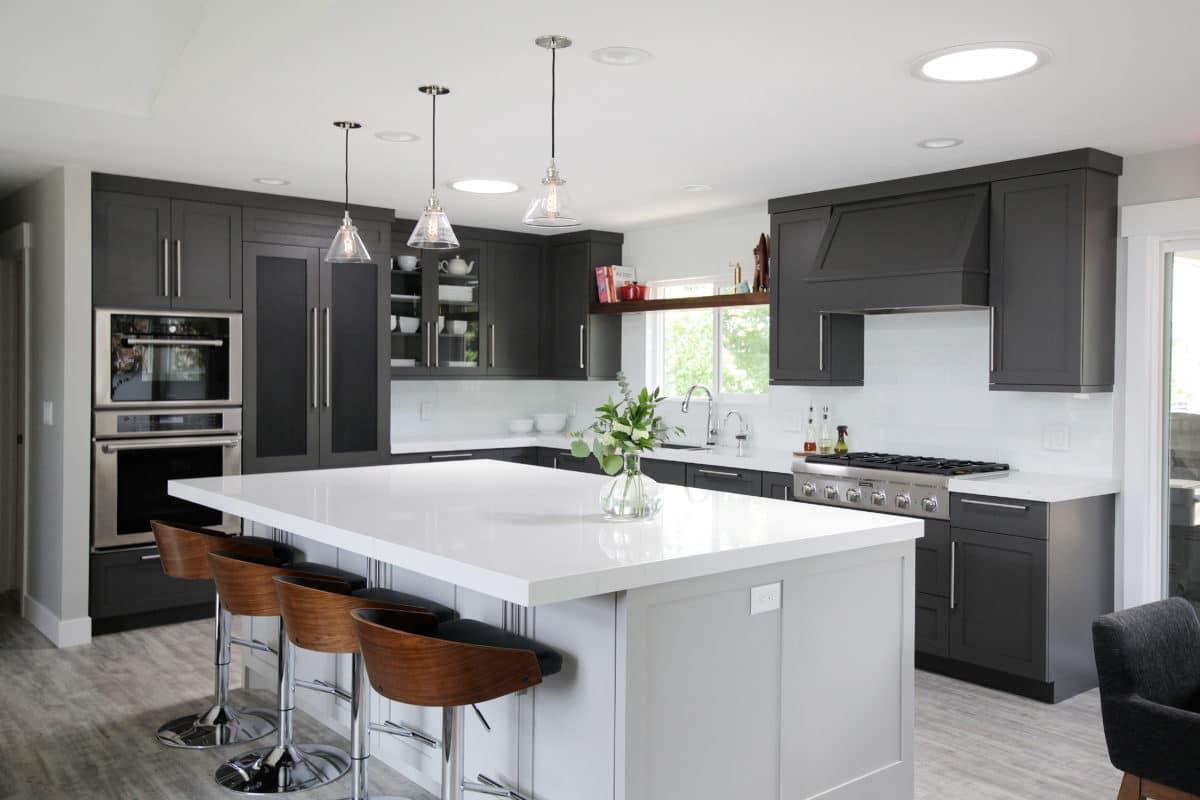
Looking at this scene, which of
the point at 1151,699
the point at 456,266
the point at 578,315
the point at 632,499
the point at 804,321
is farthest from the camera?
the point at 578,315

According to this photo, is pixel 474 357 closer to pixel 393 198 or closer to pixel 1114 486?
pixel 393 198

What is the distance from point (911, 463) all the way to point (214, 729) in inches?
130

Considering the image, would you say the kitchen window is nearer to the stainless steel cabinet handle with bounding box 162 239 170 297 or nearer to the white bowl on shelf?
the white bowl on shelf

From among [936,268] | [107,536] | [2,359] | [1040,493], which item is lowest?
[107,536]

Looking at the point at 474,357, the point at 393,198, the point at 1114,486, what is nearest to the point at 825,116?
the point at 1114,486

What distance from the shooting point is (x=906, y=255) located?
15.6 feet

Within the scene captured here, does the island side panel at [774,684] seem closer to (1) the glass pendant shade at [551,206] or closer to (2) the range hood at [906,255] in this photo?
(1) the glass pendant shade at [551,206]

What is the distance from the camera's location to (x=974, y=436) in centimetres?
493

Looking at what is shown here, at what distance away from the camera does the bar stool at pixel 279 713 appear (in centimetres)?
318

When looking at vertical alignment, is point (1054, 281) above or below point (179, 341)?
above

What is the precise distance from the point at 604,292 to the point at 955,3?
431cm

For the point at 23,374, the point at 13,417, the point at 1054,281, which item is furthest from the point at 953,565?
the point at 13,417

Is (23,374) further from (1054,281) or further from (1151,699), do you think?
(1151,699)

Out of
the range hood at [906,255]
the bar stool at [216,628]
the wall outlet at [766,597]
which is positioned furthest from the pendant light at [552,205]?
the range hood at [906,255]
